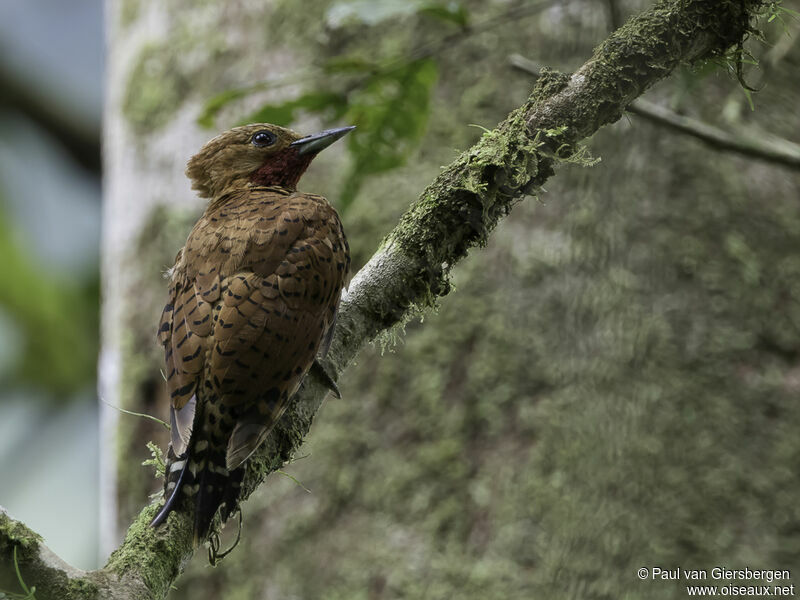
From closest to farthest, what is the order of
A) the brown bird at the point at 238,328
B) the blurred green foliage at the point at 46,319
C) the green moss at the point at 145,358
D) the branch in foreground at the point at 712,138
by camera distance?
the brown bird at the point at 238,328 < the branch in foreground at the point at 712,138 < the green moss at the point at 145,358 < the blurred green foliage at the point at 46,319

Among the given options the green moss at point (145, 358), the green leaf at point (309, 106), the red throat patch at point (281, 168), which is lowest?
the green moss at point (145, 358)

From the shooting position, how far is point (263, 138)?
360cm

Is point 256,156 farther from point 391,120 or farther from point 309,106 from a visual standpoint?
point 391,120

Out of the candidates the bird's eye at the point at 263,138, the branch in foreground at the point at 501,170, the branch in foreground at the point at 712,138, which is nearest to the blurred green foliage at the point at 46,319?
the bird's eye at the point at 263,138

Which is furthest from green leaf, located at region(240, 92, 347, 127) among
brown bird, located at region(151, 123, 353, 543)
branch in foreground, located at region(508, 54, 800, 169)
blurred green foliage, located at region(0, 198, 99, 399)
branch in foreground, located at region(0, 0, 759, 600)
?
blurred green foliage, located at region(0, 198, 99, 399)

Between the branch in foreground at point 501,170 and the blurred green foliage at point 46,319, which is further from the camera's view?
the blurred green foliage at point 46,319

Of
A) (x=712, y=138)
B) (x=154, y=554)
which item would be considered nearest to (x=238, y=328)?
(x=154, y=554)

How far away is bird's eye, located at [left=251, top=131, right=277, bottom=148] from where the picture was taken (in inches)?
141

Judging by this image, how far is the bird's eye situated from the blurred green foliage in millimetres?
3859

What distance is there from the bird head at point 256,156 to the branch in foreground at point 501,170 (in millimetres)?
1045

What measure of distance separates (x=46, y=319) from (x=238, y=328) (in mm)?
4721

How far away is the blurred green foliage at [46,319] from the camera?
267 inches

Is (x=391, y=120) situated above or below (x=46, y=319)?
above

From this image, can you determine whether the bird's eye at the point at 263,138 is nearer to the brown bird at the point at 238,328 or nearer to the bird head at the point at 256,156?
the bird head at the point at 256,156
